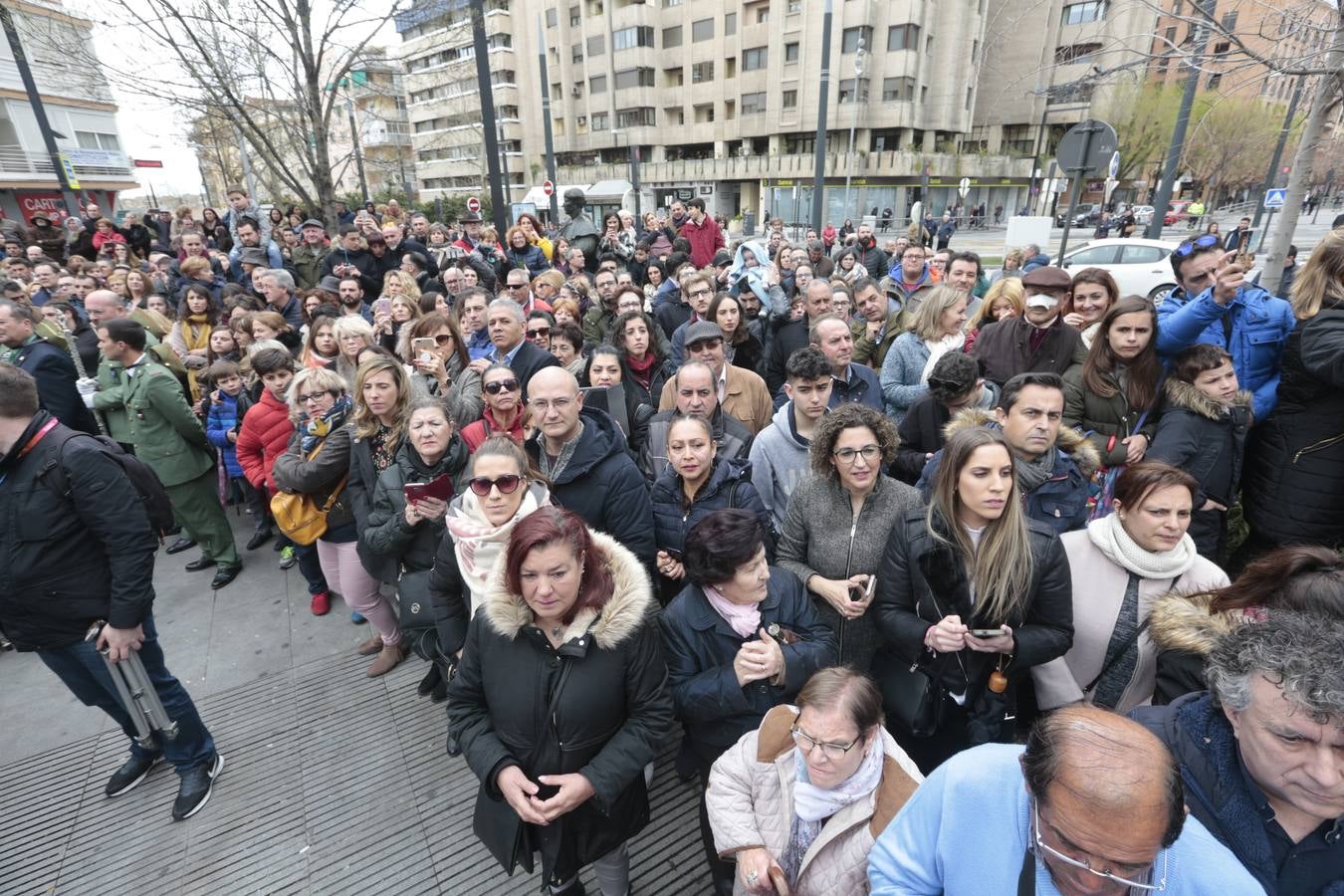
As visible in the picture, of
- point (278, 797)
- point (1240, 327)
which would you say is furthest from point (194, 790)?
point (1240, 327)

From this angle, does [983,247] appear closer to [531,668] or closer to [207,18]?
[207,18]

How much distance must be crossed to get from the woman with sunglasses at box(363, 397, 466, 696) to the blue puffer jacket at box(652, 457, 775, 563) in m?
1.14

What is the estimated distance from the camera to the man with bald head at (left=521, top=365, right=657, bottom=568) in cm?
313

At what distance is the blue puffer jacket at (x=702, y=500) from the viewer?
318 centimetres

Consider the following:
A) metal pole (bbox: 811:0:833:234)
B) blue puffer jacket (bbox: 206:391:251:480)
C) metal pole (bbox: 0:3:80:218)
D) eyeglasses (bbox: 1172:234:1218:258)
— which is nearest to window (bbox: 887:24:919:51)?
metal pole (bbox: 811:0:833:234)

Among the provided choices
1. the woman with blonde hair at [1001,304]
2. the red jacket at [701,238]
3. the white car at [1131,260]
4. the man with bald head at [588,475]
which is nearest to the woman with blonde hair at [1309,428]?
the woman with blonde hair at [1001,304]

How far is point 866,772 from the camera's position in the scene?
1.88 m

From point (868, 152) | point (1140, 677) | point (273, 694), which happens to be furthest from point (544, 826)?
point (868, 152)

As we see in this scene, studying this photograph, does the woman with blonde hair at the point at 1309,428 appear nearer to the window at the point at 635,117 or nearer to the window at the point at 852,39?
the window at the point at 852,39

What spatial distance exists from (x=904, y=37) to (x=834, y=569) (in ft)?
148

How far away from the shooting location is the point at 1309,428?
3.03m

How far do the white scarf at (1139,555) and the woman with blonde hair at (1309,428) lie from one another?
52.3 inches

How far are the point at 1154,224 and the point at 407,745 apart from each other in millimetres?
14728

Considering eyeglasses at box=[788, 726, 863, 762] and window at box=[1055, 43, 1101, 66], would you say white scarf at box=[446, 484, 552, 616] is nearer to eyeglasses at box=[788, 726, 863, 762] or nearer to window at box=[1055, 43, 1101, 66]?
eyeglasses at box=[788, 726, 863, 762]
